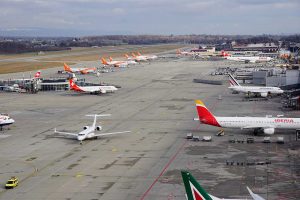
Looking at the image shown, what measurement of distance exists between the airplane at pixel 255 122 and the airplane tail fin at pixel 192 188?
40970 mm

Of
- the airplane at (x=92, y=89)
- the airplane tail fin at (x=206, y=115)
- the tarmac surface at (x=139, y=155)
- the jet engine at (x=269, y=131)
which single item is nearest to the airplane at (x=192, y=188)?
the tarmac surface at (x=139, y=155)

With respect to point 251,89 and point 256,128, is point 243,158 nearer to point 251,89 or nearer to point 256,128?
point 256,128

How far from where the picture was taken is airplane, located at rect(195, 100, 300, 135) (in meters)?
68.7

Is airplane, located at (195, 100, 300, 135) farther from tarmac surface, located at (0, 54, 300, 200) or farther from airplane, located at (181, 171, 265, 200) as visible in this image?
airplane, located at (181, 171, 265, 200)

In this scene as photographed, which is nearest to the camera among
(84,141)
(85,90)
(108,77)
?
(84,141)

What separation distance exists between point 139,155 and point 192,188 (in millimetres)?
30922

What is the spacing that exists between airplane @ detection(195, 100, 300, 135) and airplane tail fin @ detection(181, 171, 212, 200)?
40970 mm

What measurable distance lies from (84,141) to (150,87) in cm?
6998

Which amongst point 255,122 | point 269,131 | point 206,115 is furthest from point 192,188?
point 255,122

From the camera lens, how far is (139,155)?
195 feet

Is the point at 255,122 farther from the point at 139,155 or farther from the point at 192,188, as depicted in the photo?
the point at 192,188

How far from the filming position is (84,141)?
6819cm

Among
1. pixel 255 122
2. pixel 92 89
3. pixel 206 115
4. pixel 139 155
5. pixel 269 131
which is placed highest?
pixel 206 115

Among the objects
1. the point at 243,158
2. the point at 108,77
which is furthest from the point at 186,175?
the point at 108,77
